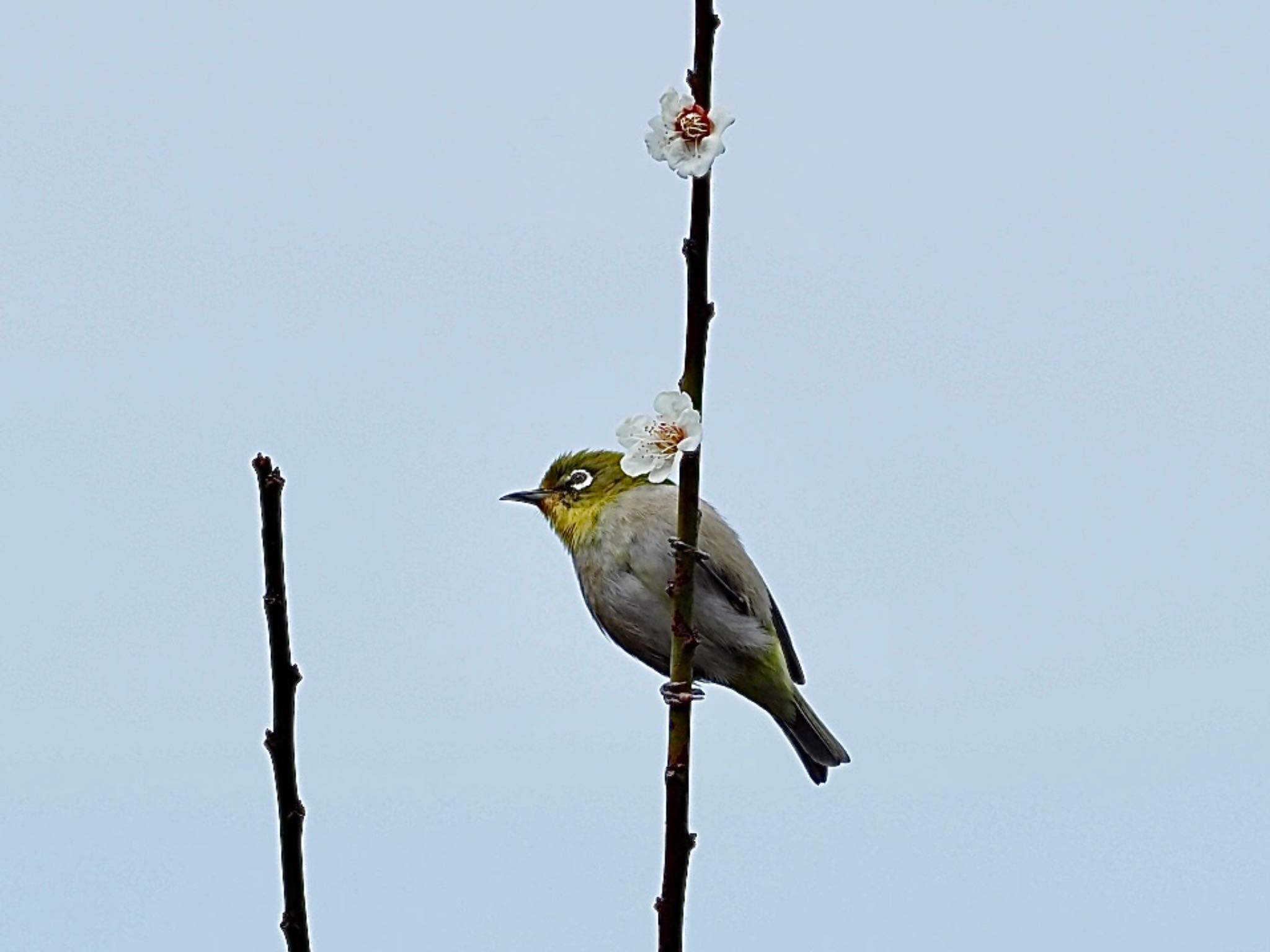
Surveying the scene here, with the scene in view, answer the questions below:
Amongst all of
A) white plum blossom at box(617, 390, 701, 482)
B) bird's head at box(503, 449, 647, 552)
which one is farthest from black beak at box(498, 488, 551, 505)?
white plum blossom at box(617, 390, 701, 482)

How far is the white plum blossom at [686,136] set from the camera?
10.6 feet

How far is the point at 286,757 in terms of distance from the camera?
2965 millimetres

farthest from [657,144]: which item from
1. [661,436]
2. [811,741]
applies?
[811,741]

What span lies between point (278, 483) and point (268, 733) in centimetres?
50

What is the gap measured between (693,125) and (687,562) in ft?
2.76

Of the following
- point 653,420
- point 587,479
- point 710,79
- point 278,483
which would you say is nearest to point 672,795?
point 653,420

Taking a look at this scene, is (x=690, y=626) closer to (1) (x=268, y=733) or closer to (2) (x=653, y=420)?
(2) (x=653, y=420)

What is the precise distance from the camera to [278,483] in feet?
8.87

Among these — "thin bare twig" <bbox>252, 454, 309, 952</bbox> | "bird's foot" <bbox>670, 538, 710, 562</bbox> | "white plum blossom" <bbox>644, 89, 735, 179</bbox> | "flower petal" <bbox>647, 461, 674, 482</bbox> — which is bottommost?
"thin bare twig" <bbox>252, 454, 309, 952</bbox>

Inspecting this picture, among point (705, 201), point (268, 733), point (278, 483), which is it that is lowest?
point (268, 733)

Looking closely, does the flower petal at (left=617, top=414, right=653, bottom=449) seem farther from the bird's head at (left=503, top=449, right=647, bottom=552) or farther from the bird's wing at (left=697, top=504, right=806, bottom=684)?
the bird's head at (left=503, top=449, right=647, bottom=552)

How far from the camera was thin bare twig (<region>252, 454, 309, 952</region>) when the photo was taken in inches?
113

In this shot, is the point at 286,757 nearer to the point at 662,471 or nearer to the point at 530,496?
the point at 662,471

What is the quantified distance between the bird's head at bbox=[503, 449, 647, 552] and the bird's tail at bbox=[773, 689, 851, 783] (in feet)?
5.97
